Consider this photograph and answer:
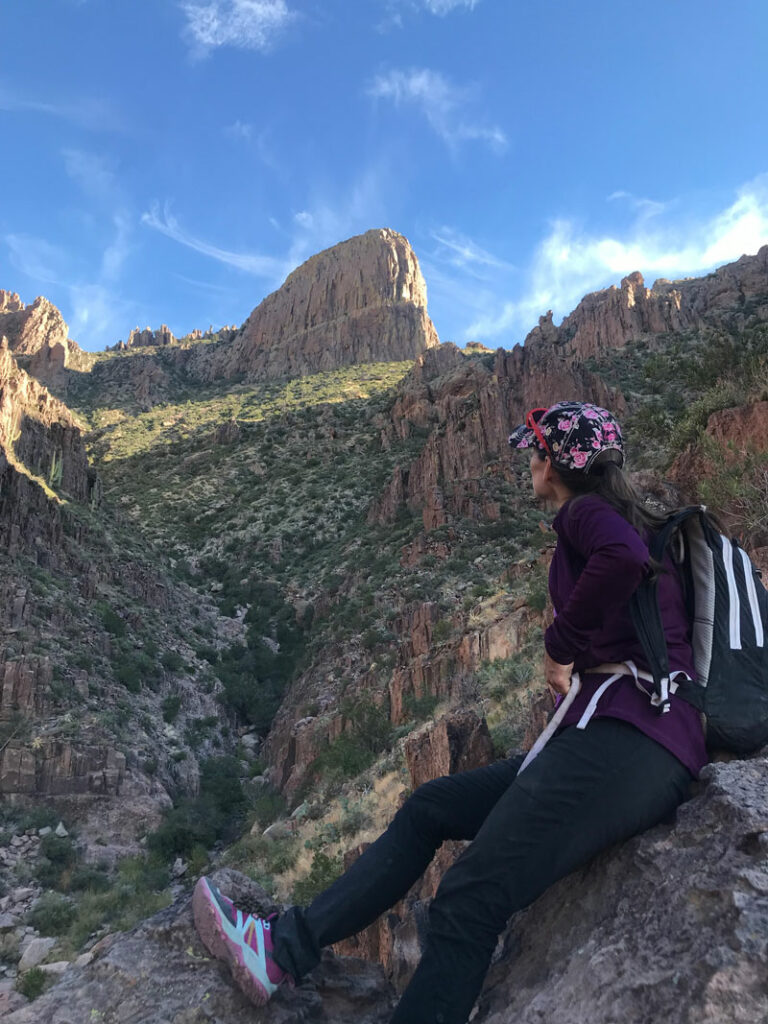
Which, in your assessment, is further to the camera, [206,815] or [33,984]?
[206,815]

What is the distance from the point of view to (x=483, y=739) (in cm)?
486

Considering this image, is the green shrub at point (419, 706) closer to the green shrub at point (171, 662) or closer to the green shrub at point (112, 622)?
the green shrub at point (171, 662)

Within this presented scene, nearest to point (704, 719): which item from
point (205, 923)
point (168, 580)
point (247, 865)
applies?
point (205, 923)

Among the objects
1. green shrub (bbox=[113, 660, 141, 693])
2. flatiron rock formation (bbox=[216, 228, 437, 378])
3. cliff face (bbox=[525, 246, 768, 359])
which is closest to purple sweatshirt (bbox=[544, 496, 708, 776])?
green shrub (bbox=[113, 660, 141, 693])

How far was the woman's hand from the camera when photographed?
7.22ft

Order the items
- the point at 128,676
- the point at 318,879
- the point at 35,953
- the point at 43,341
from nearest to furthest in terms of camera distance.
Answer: the point at 318,879 < the point at 35,953 < the point at 128,676 < the point at 43,341

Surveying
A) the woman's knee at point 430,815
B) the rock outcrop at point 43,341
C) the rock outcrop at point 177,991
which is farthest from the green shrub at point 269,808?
the rock outcrop at point 43,341

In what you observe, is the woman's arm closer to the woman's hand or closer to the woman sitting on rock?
the woman sitting on rock

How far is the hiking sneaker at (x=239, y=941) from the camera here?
189cm

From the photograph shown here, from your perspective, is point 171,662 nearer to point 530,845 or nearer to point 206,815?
point 206,815

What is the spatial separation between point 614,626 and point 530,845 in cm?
73

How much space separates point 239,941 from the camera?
1.98 metres

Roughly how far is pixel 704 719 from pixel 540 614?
9.72 meters

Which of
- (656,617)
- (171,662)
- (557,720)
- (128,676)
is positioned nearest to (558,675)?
(557,720)
